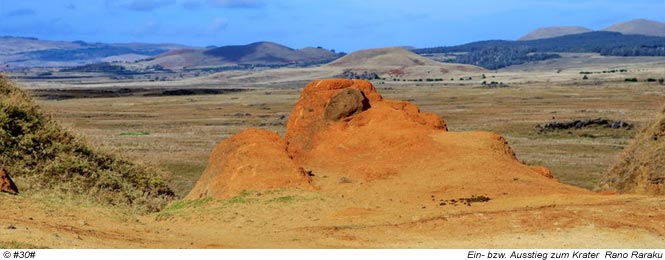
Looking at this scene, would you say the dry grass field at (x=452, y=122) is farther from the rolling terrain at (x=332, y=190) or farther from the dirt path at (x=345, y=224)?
the dirt path at (x=345, y=224)

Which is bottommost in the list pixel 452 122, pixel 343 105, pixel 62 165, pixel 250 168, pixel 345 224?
pixel 452 122

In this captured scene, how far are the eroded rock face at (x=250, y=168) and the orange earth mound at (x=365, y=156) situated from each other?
2 cm

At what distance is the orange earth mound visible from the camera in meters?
18.7

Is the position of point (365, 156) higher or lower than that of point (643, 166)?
higher

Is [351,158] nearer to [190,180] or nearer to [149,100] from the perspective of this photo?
[190,180]

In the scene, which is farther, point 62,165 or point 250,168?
point 62,165

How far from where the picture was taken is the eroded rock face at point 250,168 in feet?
63.1

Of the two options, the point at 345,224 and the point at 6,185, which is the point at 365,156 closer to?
the point at 345,224

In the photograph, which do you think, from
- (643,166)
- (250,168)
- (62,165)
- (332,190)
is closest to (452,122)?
(643,166)

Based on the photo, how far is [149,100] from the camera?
10425 centimetres

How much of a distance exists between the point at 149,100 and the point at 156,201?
274ft

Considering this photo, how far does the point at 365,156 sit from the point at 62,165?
7.50 metres

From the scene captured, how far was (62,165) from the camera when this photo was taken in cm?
2222

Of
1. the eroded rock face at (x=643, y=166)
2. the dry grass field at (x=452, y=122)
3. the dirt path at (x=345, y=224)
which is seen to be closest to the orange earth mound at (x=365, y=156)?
the dirt path at (x=345, y=224)
